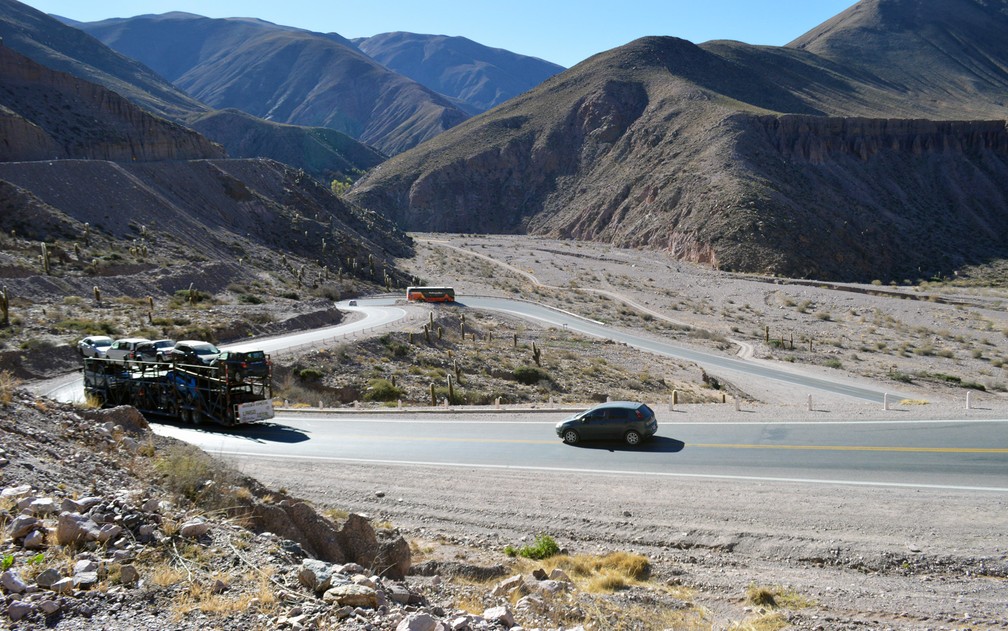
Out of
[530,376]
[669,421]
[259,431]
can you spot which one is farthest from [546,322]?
[259,431]

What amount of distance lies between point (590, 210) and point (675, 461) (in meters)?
87.5

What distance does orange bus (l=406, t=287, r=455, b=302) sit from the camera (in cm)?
5284

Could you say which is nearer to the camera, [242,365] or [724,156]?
[242,365]

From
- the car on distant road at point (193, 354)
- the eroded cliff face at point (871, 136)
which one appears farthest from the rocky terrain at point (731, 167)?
the car on distant road at point (193, 354)

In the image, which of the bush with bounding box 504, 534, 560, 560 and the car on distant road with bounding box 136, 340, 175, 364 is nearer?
the bush with bounding box 504, 534, 560, 560

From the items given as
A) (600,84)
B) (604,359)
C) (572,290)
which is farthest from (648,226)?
(604,359)

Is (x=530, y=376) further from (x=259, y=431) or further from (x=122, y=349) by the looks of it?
(x=122, y=349)

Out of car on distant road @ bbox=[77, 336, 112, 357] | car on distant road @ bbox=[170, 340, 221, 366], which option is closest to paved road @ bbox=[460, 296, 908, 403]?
car on distant road @ bbox=[170, 340, 221, 366]

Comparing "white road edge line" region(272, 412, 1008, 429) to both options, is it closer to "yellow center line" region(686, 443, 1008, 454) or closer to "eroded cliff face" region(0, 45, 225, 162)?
"yellow center line" region(686, 443, 1008, 454)

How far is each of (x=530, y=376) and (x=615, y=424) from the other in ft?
43.3

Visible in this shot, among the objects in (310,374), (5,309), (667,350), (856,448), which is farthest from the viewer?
(667,350)

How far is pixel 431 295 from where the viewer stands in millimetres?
52969

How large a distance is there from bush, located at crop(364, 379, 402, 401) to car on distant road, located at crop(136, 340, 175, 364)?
7.36 metres

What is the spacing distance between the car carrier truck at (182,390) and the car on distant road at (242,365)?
0.04 meters
